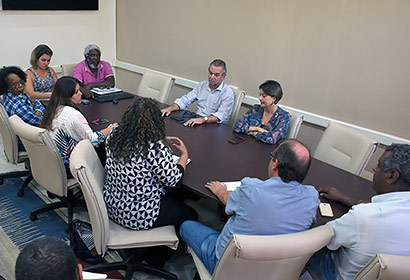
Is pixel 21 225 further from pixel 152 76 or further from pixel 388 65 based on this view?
pixel 388 65

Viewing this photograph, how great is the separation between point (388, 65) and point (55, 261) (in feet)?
11.1

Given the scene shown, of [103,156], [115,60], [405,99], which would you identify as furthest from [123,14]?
[405,99]

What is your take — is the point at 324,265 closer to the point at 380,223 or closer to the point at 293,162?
the point at 380,223

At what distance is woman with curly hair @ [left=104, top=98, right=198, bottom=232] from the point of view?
2.07 metres

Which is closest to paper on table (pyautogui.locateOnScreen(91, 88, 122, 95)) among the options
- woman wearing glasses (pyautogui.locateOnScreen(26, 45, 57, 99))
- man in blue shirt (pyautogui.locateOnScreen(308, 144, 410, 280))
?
woman wearing glasses (pyautogui.locateOnScreen(26, 45, 57, 99))

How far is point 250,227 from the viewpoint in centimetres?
172

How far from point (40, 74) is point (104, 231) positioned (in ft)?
9.26

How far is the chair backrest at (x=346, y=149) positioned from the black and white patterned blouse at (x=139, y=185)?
4.32 feet

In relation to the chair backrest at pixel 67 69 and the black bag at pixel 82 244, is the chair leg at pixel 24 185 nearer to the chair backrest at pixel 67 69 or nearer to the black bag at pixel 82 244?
the black bag at pixel 82 244

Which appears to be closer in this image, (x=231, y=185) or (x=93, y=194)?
(x=93, y=194)

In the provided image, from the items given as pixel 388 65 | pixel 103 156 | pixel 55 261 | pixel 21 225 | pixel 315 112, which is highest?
pixel 388 65

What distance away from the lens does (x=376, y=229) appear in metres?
1.61

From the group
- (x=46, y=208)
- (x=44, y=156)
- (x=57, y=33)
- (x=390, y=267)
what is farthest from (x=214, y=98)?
(x=57, y=33)

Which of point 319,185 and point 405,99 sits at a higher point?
point 405,99
